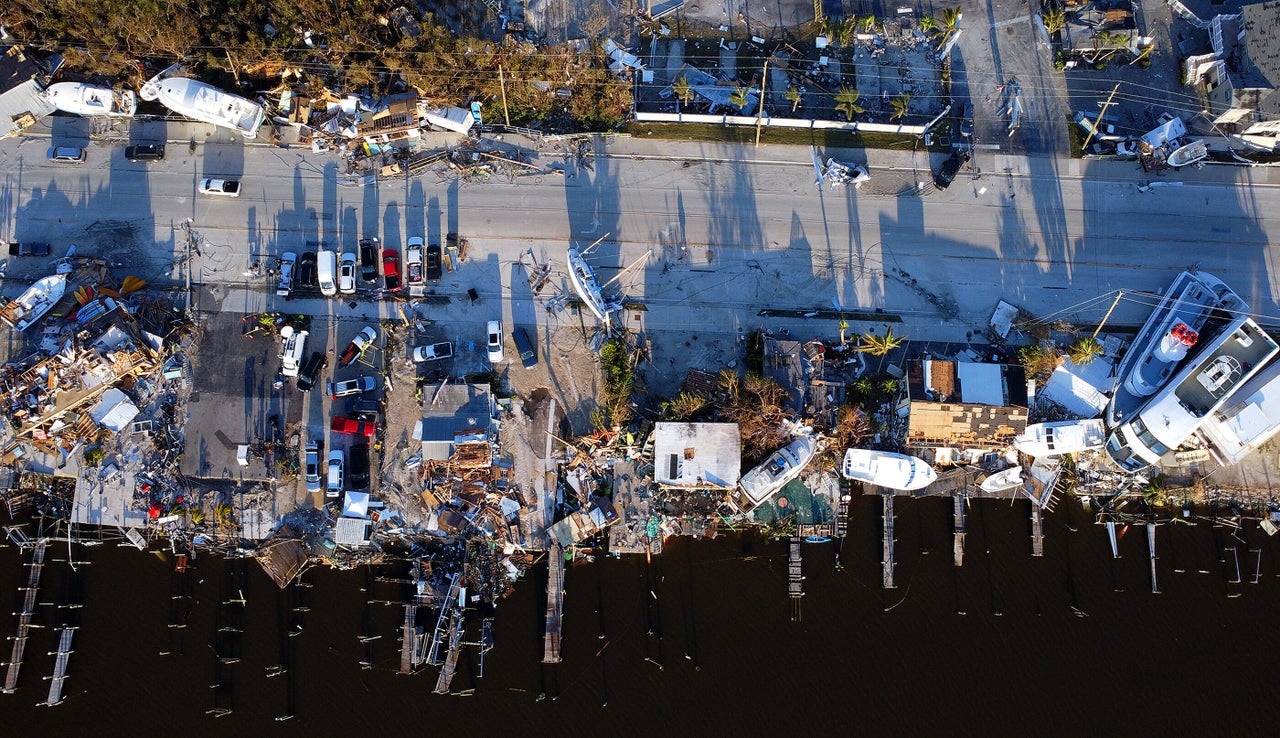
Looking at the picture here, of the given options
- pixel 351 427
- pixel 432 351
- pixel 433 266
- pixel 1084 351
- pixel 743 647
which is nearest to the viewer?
pixel 743 647

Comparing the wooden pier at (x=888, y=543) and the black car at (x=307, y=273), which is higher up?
the black car at (x=307, y=273)

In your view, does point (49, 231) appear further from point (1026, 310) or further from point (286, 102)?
point (1026, 310)

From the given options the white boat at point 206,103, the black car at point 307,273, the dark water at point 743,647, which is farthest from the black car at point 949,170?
the white boat at point 206,103

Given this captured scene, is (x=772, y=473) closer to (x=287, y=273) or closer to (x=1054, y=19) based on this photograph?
(x=287, y=273)

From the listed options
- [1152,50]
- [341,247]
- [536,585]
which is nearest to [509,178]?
[341,247]

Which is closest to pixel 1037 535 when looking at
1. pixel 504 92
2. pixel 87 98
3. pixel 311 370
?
pixel 504 92

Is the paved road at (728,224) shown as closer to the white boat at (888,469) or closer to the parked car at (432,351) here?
the parked car at (432,351)
